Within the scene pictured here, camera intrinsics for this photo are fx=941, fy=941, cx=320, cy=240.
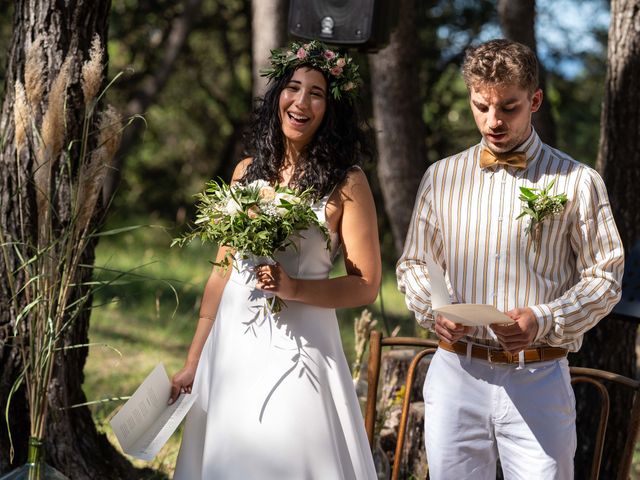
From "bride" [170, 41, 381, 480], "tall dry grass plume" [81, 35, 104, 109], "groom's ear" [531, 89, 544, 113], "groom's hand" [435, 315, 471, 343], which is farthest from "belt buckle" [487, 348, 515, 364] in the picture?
"tall dry grass plume" [81, 35, 104, 109]

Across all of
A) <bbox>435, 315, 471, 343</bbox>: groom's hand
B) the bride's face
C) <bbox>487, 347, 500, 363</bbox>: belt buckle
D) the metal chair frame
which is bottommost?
the metal chair frame

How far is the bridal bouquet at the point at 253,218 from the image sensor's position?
2789 millimetres

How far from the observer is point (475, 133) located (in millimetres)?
13133

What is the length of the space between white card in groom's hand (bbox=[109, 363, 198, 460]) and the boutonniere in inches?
48.8

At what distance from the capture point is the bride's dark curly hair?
3068 mm

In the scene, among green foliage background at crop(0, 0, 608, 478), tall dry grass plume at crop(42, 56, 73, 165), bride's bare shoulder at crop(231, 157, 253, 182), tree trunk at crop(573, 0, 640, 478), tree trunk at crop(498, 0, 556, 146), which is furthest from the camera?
green foliage background at crop(0, 0, 608, 478)

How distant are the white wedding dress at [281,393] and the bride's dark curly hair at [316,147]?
129mm

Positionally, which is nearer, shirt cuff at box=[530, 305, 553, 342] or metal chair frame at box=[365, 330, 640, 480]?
shirt cuff at box=[530, 305, 553, 342]

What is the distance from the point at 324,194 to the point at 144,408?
89 centimetres

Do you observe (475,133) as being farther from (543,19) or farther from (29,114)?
(29,114)

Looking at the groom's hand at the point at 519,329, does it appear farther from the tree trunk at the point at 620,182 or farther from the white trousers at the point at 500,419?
the tree trunk at the point at 620,182

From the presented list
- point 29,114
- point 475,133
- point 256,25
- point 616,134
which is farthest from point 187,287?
point 29,114

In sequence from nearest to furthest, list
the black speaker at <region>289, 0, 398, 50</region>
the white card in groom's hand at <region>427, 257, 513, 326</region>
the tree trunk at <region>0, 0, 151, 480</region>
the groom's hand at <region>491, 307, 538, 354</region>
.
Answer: the white card in groom's hand at <region>427, 257, 513, 326</region> < the groom's hand at <region>491, 307, 538, 354</region> < the tree trunk at <region>0, 0, 151, 480</region> < the black speaker at <region>289, 0, 398, 50</region>

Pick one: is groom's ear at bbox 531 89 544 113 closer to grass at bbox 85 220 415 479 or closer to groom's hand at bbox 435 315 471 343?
groom's hand at bbox 435 315 471 343
